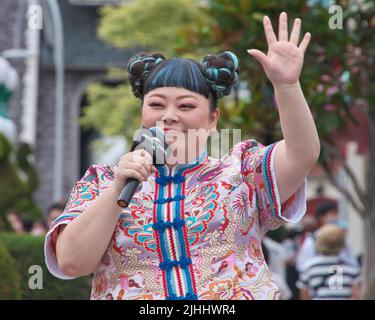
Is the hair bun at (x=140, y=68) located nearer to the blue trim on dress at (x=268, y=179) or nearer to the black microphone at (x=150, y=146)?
the black microphone at (x=150, y=146)

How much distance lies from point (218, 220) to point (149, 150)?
0.35 meters

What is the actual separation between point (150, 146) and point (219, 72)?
1.61 ft

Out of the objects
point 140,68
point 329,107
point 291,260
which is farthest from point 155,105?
point 291,260

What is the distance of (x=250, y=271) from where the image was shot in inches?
139

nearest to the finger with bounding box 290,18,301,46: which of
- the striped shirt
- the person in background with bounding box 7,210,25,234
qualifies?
the striped shirt

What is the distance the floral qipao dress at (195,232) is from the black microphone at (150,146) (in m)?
0.18

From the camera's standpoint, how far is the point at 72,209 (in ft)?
11.8

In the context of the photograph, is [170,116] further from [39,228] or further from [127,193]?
[39,228]

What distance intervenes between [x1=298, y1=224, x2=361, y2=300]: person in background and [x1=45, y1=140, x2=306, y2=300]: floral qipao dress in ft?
16.3

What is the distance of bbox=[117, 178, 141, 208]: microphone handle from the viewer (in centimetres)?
320

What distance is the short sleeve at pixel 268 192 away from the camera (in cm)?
356

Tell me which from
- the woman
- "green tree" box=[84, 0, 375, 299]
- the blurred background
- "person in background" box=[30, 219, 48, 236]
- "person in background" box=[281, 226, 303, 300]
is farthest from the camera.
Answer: "person in background" box=[281, 226, 303, 300]

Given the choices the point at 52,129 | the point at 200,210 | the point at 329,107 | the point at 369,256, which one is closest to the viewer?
the point at 200,210

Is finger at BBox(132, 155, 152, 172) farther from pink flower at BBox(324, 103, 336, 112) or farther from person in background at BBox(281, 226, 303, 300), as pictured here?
person in background at BBox(281, 226, 303, 300)
